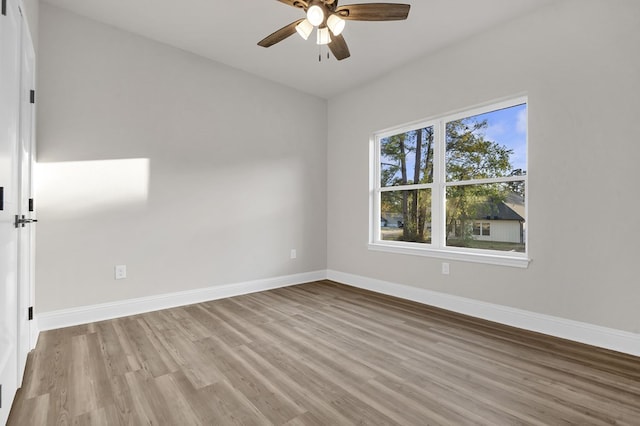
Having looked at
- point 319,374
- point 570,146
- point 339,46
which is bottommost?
point 319,374

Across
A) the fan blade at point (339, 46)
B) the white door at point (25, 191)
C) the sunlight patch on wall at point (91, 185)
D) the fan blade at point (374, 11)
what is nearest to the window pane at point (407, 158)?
the fan blade at point (339, 46)

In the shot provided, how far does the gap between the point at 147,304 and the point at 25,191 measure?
1.59 metres

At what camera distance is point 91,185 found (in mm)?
3195

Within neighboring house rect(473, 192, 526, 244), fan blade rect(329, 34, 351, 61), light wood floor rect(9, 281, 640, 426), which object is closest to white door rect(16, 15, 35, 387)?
light wood floor rect(9, 281, 640, 426)

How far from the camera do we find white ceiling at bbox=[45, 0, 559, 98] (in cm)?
293

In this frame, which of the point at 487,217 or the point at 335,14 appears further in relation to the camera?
the point at 487,217

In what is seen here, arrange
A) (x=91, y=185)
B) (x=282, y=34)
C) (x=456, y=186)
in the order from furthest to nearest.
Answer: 1. (x=456, y=186)
2. (x=91, y=185)
3. (x=282, y=34)

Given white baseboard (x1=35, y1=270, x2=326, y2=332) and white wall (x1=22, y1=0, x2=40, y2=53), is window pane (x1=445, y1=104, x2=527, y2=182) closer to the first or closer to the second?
white baseboard (x1=35, y1=270, x2=326, y2=332)

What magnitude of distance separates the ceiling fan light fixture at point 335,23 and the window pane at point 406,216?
2.19m

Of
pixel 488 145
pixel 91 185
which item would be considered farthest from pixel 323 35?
pixel 91 185

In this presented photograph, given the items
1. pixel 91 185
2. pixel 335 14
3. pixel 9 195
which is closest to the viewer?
pixel 9 195

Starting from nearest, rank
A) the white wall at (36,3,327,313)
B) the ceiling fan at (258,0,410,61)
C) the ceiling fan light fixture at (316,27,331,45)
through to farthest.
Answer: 1. the ceiling fan at (258,0,410,61)
2. the ceiling fan light fixture at (316,27,331,45)
3. the white wall at (36,3,327,313)

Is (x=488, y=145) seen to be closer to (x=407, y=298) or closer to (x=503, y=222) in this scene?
(x=503, y=222)

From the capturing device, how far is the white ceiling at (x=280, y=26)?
2934 mm
